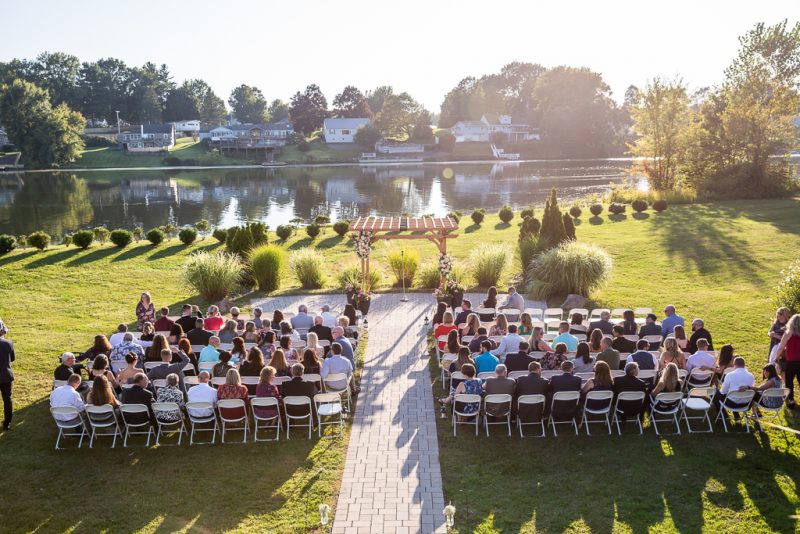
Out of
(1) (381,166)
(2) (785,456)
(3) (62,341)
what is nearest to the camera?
(2) (785,456)

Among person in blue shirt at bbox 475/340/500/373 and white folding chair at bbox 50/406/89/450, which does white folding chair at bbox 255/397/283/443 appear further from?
person in blue shirt at bbox 475/340/500/373

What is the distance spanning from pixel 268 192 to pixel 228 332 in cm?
5342

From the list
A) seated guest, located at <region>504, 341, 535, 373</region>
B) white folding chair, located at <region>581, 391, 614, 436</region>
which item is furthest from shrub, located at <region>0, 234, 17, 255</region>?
Result: white folding chair, located at <region>581, 391, 614, 436</region>

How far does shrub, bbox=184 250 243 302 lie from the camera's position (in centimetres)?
1814

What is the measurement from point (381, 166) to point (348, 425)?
86.7 meters

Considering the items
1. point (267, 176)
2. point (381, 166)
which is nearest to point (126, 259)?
point (267, 176)

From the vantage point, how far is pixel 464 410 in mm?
9516

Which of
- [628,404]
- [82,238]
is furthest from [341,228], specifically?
[628,404]

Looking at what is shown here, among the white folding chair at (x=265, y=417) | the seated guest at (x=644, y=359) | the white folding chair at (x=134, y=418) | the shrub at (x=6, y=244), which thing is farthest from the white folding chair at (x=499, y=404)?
the shrub at (x=6, y=244)

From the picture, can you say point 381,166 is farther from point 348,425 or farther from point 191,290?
point 348,425

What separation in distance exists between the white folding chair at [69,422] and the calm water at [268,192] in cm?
3402

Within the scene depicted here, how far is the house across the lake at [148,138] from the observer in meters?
103

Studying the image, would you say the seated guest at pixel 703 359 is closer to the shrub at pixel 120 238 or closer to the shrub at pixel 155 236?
the shrub at pixel 155 236

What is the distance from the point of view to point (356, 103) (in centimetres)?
12631
